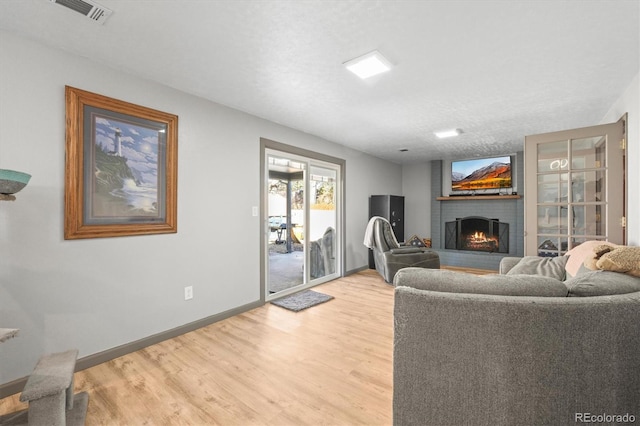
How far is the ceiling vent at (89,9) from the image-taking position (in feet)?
5.29

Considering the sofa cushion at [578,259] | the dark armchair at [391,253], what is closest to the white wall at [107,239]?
the dark armchair at [391,253]

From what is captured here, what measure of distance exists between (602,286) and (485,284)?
51 centimetres

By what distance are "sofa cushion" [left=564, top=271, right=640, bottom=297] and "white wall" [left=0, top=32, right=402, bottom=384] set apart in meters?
2.96

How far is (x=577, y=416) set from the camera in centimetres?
113

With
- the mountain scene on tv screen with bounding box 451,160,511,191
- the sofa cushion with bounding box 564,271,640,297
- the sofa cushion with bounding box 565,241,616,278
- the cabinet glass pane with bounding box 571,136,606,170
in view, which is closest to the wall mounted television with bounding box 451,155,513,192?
the mountain scene on tv screen with bounding box 451,160,511,191

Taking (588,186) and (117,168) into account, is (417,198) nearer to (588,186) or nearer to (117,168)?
(588,186)

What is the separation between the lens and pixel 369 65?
227 cm

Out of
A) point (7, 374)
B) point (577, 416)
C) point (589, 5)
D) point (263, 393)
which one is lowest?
point (263, 393)

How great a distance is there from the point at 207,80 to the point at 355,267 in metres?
4.09

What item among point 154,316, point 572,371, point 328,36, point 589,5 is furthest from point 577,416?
point 154,316

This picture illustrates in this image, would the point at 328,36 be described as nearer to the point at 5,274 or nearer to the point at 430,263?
the point at 5,274

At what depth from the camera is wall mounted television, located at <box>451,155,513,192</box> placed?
5855mm

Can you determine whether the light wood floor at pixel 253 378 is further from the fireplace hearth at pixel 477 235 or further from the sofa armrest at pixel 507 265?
the fireplace hearth at pixel 477 235

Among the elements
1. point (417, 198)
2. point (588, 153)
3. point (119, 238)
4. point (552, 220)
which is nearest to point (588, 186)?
point (588, 153)
